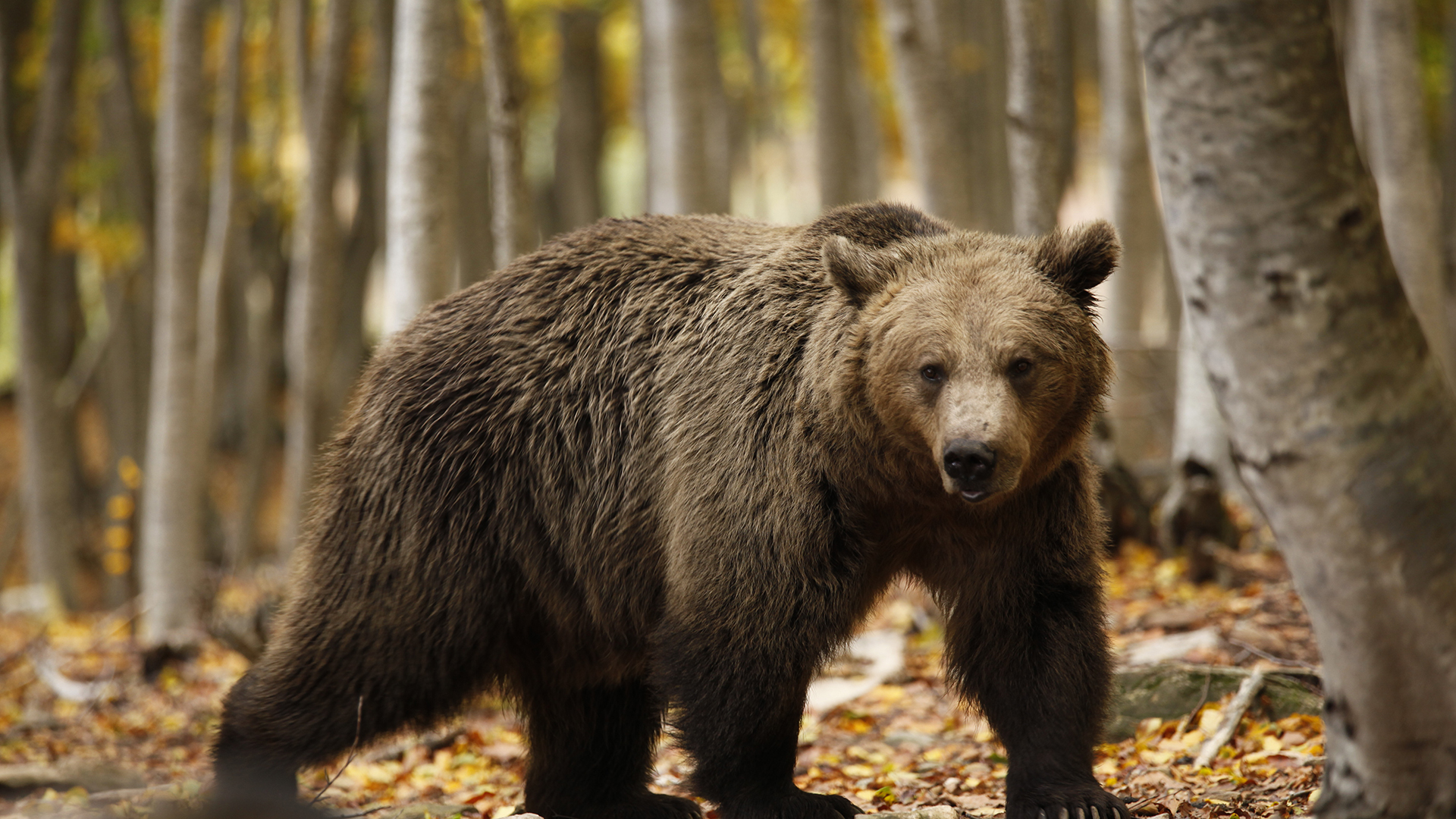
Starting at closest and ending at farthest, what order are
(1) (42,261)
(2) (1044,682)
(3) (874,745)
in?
(2) (1044,682), (3) (874,745), (1) (42,261)

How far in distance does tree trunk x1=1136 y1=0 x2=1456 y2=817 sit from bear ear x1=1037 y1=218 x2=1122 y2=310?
1.11 m

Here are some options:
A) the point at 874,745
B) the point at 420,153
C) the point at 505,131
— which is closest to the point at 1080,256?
the point at 874,745

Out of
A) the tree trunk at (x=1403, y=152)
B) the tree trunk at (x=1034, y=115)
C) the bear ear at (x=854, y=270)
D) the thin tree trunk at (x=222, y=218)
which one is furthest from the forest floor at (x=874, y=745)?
the thin tree trunk at (x=222, y=218)

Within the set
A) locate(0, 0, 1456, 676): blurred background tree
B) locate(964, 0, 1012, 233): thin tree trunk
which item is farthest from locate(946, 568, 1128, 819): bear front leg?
locate(964, 0, 1012, 233): thin tree trunk

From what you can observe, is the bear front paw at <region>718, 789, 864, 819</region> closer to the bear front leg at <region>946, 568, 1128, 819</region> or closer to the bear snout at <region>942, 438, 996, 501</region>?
the bear front leg at <region>946, 568, 1128, 819</region>

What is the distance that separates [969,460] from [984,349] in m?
0.44

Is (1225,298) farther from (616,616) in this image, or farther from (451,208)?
(451,208)

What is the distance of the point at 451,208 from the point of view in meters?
7.55

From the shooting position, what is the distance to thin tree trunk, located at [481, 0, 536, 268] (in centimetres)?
719

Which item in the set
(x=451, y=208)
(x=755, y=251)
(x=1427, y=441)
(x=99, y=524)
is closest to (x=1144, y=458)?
(x=451, y=208)

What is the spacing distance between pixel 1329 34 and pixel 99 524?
19573 mm

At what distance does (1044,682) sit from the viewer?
4.12 metres

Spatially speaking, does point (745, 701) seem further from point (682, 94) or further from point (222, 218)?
point (222, 218)

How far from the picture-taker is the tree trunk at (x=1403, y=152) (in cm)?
798
